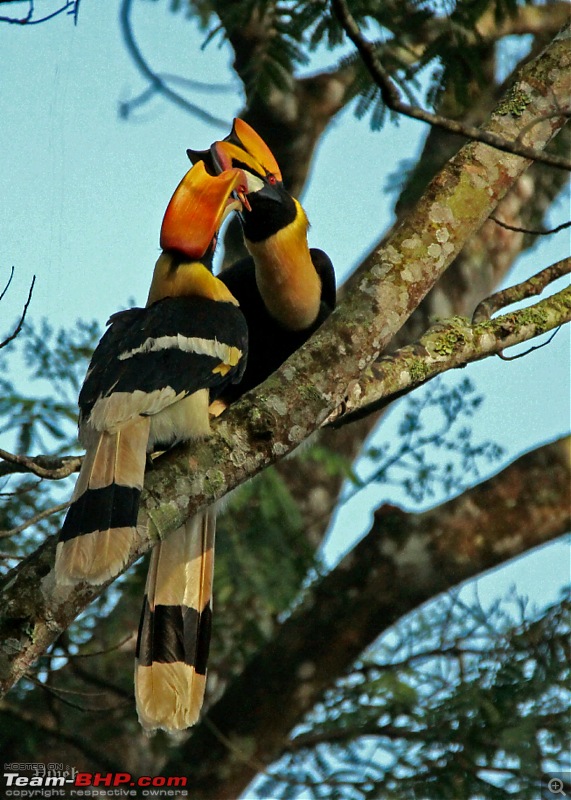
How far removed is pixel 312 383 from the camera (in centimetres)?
217

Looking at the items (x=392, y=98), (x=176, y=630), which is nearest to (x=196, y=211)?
(x=392, y=98)

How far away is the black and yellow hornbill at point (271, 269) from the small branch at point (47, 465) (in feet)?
3.51

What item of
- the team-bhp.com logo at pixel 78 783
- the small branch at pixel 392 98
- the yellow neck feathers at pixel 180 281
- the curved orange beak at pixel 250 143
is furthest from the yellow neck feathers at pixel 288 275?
the team-bhp.com logo at pixel 78 783

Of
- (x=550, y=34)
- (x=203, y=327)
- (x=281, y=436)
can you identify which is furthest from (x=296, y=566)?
(x=550, y=34)

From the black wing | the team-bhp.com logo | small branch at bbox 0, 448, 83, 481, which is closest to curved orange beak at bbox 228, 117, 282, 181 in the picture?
the black wing

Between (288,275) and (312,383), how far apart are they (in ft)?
3.76

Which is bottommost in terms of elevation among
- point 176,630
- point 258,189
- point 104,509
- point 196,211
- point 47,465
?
point 104,509

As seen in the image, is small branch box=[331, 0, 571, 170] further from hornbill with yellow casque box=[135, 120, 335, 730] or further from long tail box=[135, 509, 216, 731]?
long tail box=[135, 509, 216, 731]

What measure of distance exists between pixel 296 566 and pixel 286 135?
2.39m

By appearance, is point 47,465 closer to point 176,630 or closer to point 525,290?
point 176,630

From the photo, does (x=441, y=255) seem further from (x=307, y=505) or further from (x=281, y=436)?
(x=307, y=505)

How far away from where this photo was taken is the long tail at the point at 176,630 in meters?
2.63

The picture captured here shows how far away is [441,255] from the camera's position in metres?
2.45

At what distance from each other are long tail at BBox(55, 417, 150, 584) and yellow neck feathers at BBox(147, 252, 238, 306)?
1.73ft
